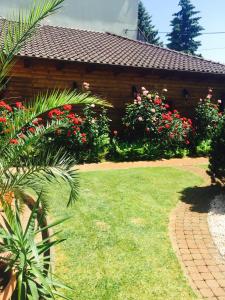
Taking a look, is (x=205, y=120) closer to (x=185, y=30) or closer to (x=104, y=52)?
(x=104, y=52)

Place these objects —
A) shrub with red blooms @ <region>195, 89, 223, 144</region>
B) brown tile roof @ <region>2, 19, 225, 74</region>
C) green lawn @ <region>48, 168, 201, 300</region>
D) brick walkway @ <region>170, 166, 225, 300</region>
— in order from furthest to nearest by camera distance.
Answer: shrub with red blooms @ <region>195, 89, 223, 144</region> → brown tile roof @ <region>2, 19, 225, 74</region> → brick walkway @ <region>170, 166, 225, 300</region> → green lawn @ <region>48, 168, 201, 300</region>

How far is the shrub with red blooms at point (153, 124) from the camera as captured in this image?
1350 centimetres

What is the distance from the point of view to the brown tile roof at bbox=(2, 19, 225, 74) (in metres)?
13.6

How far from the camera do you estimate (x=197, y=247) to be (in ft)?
20.1

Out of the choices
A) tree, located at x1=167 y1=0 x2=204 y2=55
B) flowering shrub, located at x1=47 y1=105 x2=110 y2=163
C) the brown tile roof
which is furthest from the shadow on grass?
tree, located at x1=167 y1=0 x2=204 y2=55

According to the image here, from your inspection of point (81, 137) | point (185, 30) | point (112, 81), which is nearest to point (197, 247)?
point (81, 137)

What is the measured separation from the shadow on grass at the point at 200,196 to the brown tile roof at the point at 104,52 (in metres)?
6.96

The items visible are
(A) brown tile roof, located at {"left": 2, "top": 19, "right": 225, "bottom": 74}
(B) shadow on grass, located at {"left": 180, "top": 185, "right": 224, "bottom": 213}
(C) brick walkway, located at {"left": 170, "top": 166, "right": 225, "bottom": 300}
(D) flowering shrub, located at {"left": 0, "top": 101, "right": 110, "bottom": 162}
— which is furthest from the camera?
(A) brown tile roof, located at {"left": 2, "top": 19, "right": 225, "bottom": 74}

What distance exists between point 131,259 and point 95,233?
1093 millimetres

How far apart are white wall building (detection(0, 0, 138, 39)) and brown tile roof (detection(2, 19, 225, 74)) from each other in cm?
210

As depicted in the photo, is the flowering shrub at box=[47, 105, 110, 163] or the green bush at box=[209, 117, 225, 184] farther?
the flowering shrub at box=[47, 105, 110, 163]

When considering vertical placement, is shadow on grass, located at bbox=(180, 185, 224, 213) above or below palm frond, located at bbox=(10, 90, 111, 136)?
below

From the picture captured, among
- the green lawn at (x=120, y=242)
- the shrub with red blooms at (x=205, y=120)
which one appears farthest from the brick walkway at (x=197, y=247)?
the shrub with red blooms at (x=205, y=120)

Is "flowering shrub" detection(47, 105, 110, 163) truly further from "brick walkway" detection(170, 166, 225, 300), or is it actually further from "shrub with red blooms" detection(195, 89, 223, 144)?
"shrub with red blooms" detection(195, 89, 223, 144)
